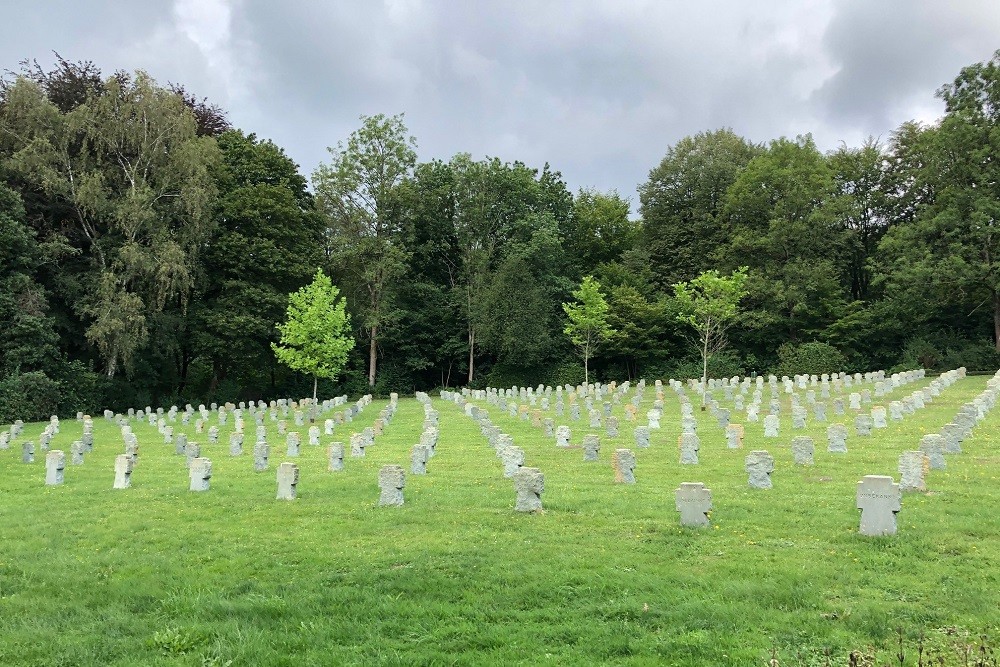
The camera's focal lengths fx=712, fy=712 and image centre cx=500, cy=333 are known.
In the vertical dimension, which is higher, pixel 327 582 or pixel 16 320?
pixel 16 320

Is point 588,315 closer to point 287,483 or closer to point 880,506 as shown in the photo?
point 287,483

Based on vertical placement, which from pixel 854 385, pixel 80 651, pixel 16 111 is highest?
pixel 16 111

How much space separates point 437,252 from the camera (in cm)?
4906

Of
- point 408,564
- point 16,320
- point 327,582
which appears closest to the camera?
point 327,582

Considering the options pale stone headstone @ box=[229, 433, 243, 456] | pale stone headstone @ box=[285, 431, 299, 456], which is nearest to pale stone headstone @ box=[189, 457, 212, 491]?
pale stone headstone @ box=[285, 431, 299, 456]

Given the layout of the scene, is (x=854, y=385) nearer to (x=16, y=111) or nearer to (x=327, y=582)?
Answer: (x=327, y=582)

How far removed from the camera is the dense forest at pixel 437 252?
3147cm

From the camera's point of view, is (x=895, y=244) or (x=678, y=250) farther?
(x=678, y=250)

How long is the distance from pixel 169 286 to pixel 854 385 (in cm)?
3206

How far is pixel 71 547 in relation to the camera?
8508 mm

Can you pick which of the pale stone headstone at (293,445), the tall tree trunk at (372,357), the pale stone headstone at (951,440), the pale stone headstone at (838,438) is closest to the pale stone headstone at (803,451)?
the pale stone headstone at (838,438)

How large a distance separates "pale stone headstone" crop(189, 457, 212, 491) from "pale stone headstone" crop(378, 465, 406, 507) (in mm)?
3618

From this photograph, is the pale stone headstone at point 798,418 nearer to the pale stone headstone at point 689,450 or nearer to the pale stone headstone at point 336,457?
the pale stone headstone at point 689,450

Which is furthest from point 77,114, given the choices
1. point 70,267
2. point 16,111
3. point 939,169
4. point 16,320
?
point 939,169
